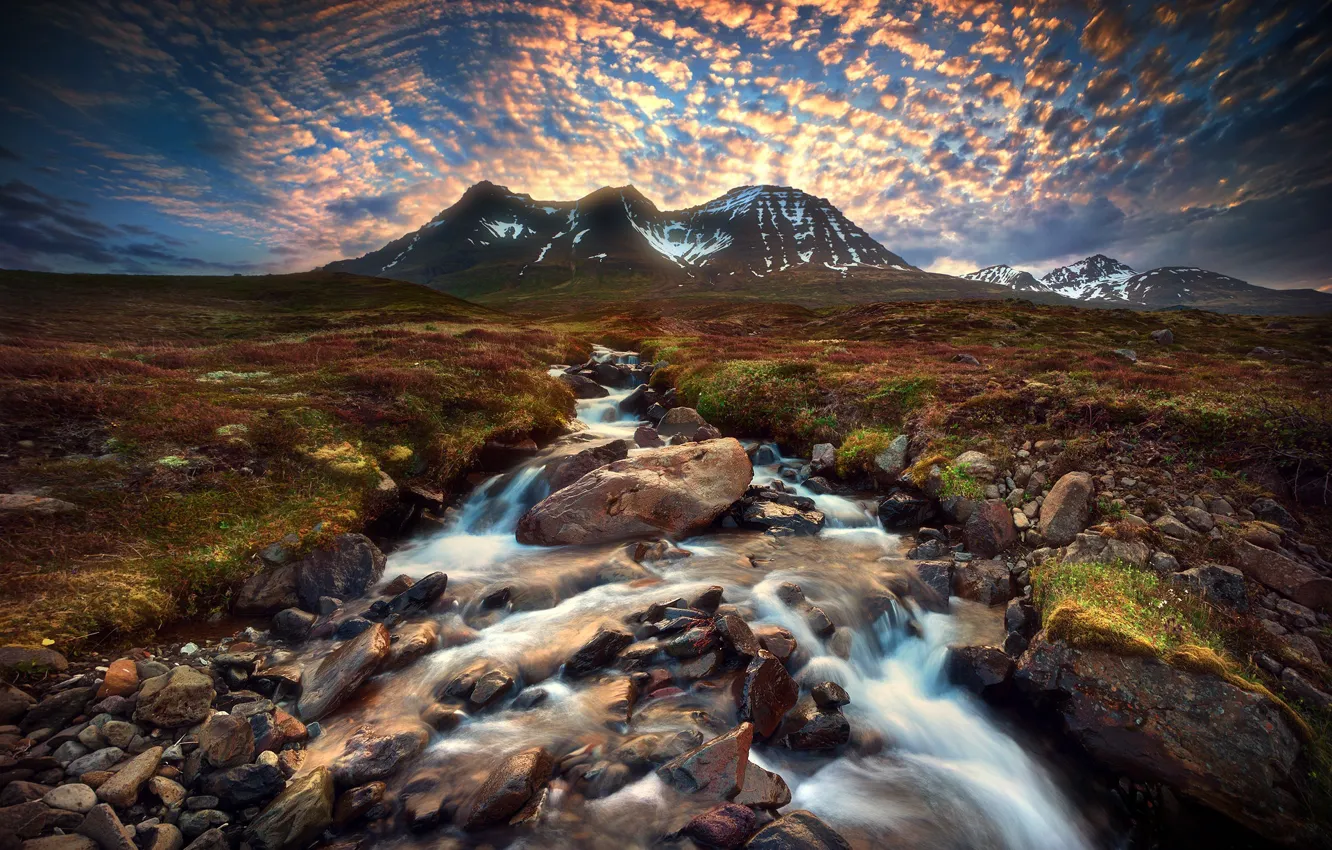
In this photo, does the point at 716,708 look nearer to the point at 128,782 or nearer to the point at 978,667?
the point at 978,667

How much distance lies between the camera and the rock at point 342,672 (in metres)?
7.11

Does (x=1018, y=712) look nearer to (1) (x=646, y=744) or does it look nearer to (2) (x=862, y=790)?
(2) (x=862, y=790)

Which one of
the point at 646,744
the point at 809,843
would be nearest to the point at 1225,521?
the point at 809,843

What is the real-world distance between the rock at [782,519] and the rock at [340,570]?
9043 mm

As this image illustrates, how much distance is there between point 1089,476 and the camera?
10523 mm

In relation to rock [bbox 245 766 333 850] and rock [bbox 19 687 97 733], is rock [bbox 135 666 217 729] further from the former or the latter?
rock [bbox 245 766 333 850]

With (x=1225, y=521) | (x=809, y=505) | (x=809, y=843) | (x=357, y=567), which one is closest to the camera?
(x=809, y=843)

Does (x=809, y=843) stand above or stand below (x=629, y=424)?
below

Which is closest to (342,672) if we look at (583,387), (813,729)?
(813,729)

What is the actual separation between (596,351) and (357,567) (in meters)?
35.4

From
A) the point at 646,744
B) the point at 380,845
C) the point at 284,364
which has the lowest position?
the point at 380,845

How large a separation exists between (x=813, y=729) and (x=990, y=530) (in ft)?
21.3

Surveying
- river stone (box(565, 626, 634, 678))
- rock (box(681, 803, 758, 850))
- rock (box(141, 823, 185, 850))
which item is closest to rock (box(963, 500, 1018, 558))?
river stone (box(565, 626, 634, 678))

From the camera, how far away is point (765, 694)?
715 centimetres
